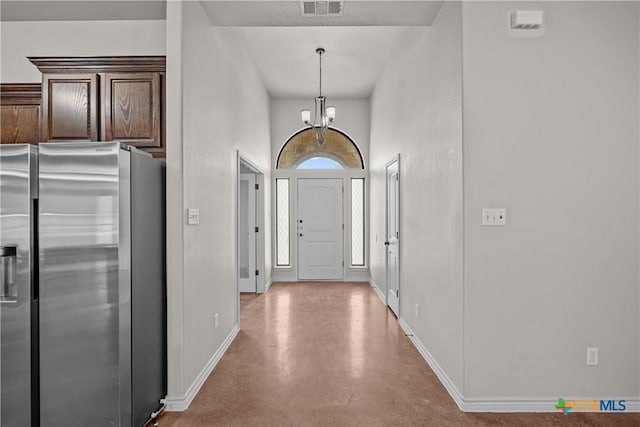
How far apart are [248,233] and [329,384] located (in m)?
3.57

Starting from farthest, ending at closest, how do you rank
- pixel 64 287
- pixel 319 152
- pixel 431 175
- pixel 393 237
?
1. pixel 319 152
2. pixel 393 237
3. pixel 431 175
4. pixel 64 287

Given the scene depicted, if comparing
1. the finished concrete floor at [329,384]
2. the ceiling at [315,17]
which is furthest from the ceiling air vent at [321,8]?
the finished concrete floor at [329,384]

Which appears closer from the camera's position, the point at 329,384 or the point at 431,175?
the point at 329,384

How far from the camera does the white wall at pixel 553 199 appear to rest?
254 cm

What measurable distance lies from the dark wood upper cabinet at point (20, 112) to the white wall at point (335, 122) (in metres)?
4.16

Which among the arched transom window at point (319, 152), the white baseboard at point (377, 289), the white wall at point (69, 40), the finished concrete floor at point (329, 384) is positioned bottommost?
the finished concrete floor at point (329, 384)

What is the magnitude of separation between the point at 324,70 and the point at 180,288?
4073 mm

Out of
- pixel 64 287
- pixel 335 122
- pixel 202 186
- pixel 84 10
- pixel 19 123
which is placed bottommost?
pixel 64 287

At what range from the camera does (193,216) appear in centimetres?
276

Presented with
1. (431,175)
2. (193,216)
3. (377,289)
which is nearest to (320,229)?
(377,289)

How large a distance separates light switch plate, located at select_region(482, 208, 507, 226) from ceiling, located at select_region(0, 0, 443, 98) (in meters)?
1.63

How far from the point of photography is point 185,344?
8.62 feet

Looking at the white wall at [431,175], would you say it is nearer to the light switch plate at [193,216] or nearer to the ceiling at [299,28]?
the ceiling at [299,28]

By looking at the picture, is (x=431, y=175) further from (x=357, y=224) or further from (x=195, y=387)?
(x=357, y=224)
